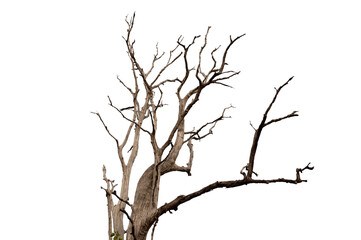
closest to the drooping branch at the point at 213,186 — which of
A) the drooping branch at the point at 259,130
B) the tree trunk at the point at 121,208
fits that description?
the drooping branch at the point at 259,130

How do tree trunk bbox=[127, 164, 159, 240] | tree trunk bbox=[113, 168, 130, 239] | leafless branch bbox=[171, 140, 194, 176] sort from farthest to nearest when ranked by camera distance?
leafless branch bbox=[171, 140, 194, 176]
tree trunk bbox=[113, 168, 130, 239]
tree trunk bbox=[127, 164, 159, 240]

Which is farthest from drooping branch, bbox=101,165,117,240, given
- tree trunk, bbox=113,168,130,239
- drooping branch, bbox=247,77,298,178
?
drooping branch, bbox=247,77,298,178

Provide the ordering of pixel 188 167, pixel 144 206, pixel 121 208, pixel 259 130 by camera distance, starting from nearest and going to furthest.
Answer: pixel 259 130
pixel 144 206
pixel 121 208
pixel 188 167

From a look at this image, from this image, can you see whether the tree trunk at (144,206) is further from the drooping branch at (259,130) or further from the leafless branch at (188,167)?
the drooping branch at (259,130)

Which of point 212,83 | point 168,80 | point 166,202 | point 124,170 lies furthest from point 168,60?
point 166,202

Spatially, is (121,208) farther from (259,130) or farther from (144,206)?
(259,130)

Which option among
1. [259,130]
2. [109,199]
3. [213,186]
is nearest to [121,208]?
[109,199]

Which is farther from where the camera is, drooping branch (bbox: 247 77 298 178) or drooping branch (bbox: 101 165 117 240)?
drooping branch (bbox: 101 165 117 240)

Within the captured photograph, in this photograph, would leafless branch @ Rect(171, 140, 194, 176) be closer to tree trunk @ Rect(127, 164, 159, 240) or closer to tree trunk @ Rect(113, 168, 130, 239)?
tree trunk @ Rect(127, 164, 159, 240)

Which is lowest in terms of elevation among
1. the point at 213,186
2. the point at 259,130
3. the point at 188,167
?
the point at 213,186

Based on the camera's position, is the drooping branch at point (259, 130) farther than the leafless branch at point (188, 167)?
No

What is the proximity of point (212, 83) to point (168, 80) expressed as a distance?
91cm

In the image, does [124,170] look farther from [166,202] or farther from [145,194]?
[166,202]

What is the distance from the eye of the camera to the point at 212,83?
4008 millimetres
